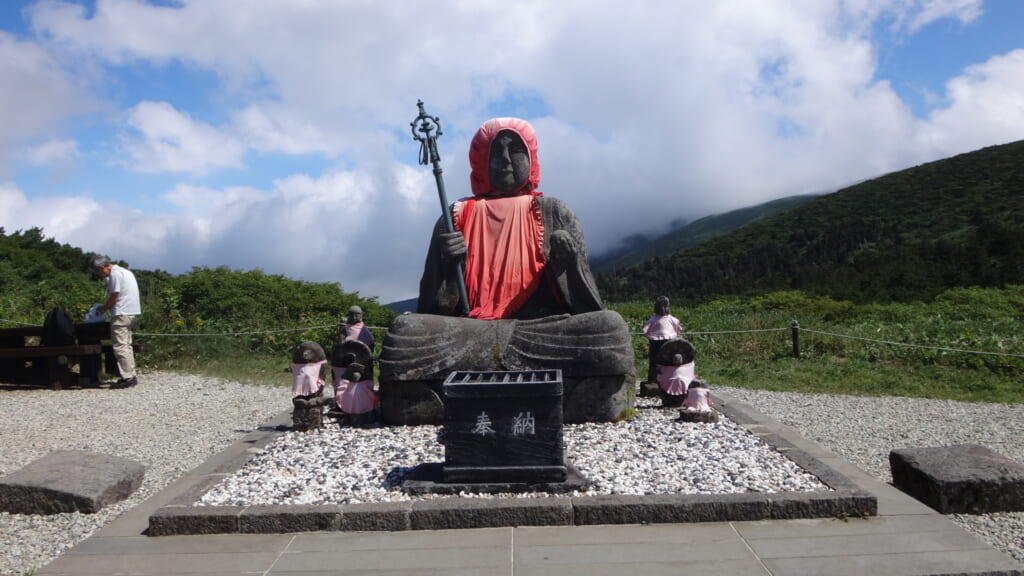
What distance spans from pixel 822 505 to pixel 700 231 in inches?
1598

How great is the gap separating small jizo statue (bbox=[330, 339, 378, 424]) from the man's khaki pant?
4.57m

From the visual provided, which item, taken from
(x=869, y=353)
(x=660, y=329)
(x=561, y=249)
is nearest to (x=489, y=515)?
(x=561, y=249)

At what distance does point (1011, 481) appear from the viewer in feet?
13.8

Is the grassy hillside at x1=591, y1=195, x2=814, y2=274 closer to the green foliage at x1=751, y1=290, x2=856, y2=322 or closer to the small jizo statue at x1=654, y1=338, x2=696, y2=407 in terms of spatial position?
the green foliage at x1=751, y1=290, x2=856, y2=322

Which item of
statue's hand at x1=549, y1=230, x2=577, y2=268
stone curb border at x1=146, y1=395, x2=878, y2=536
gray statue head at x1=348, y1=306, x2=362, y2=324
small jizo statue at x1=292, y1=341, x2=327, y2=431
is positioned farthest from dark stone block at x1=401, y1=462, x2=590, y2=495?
gray statue head at x1=348, y1=306, x2=362, y2=324

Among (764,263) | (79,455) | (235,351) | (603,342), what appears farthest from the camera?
(764,263)

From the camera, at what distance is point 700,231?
142 feet

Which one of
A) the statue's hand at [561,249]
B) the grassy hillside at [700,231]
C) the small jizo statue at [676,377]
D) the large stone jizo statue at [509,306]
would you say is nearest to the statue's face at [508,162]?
the large stone jizo statue at [509,306]

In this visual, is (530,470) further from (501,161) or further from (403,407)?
(501,161)

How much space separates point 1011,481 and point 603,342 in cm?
A: 286

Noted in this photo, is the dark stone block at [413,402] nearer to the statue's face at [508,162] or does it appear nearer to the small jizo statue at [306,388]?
the small jizo statue at [306,388]

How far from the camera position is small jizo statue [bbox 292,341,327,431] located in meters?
6.16

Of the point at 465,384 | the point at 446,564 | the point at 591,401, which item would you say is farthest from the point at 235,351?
the point at 446,564

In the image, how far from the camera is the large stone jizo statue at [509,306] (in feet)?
19.8
